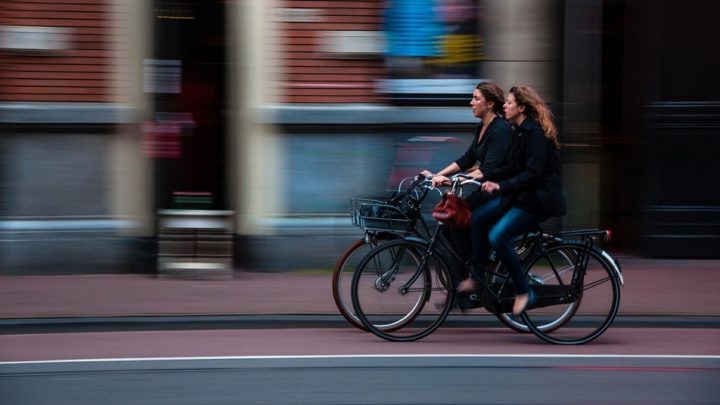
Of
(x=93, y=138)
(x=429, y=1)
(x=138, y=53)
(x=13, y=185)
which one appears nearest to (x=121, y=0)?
(x=138, y=53)

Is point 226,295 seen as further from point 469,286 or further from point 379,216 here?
point 469,286

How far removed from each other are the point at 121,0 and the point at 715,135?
5.89 meters

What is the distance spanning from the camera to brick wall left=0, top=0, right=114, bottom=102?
30.9 feet

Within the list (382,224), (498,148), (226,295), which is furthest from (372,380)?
(226,295)

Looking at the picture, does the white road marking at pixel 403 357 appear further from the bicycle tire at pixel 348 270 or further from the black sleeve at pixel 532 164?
the black sleeve at pixel 532 164

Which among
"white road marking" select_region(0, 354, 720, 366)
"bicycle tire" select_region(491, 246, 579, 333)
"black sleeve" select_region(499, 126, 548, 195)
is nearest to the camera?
"white road marking" select_region(0, 354, 720, 366)

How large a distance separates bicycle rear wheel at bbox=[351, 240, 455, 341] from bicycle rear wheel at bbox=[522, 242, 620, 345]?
604mm

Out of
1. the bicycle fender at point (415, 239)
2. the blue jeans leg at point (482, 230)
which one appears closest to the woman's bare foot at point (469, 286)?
the blue jeans leg at point (482, 230)

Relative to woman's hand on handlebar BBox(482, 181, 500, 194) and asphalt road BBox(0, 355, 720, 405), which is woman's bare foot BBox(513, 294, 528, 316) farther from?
woman's hand on handlebar BBox(482, 181, 500, 194)

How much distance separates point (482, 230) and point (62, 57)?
4603mm

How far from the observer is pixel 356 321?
7188mm

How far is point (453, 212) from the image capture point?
689 cm

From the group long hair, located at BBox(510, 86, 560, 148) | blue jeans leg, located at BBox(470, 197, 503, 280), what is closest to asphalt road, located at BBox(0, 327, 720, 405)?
blue jeans leg, located at BBox(470, 197, 503, 280)

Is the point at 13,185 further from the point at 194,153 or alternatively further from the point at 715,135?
the point at 715,135
